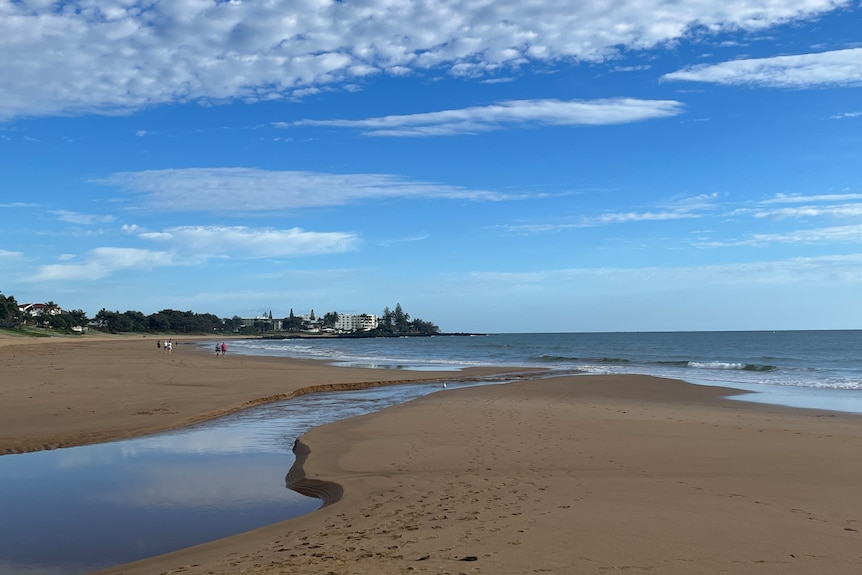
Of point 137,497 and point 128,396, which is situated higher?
point 128,396

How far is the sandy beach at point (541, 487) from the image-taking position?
19.0 ft

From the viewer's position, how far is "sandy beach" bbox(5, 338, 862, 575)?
19.0 ft

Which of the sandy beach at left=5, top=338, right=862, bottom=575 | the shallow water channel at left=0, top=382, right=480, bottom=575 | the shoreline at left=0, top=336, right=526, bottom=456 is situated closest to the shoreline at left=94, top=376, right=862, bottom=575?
the sandy beach at left=5, top=338, right=862, bottom=575

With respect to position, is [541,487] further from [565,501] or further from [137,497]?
[137,497]

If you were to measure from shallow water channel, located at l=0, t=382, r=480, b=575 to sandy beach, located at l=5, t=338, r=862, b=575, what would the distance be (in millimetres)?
597

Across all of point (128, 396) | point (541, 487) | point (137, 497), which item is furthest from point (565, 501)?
point (128, 396)

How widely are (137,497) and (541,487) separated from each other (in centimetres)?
551

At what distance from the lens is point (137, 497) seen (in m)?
9.00

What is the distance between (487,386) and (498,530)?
2199 cm

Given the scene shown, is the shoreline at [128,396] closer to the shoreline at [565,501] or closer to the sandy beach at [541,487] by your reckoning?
the sandy beach at [541,487]

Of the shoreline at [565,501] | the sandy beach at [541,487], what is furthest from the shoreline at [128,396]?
the shoreline at [565,501]

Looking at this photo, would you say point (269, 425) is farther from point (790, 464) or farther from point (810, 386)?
point (810, 386)

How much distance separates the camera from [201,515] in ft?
26.6

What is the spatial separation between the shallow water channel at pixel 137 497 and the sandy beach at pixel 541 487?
1.96 ft
